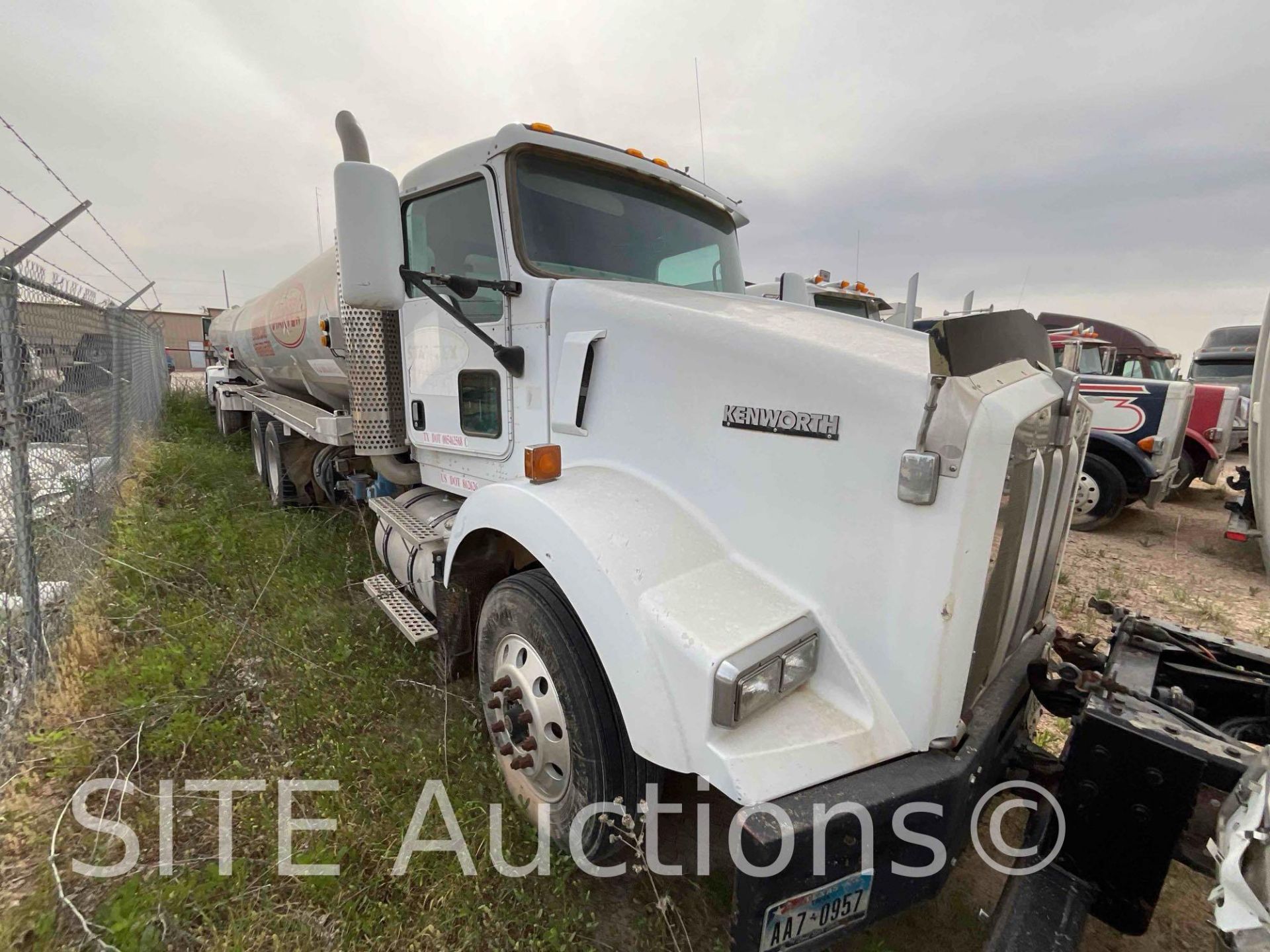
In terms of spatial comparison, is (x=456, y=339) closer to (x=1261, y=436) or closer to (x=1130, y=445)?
(x=1261, y=436)

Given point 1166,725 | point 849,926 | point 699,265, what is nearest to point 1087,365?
point 699,265

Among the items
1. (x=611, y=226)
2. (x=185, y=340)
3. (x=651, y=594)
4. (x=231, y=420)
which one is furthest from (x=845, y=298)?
(x=185, y=340)

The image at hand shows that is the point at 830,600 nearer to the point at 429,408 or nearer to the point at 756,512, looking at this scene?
the point at 756,512

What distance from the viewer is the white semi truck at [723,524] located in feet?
5.05

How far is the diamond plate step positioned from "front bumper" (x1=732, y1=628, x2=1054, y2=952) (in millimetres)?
2381

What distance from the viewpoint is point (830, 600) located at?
175 centimetres

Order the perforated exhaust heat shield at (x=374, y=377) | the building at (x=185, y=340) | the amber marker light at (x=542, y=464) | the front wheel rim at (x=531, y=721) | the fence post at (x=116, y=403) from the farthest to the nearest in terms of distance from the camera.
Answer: the building at (x=185, y=340) < the fence post at (x=116, y=403) < the perforated exhaust heat shield at (x=374, y=377) < the amber marker light at (x=542, y=464) < the front wheel rim at (x=531, y=721)

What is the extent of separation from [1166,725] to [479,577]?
245 centimetres

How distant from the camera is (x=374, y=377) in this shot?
3.68 meters

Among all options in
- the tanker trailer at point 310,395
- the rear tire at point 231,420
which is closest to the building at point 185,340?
the rear tire at point 231,420

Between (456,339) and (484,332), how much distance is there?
0.35m

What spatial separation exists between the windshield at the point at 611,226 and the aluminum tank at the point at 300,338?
222 centimetres

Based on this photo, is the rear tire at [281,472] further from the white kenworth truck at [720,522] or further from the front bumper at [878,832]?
the front bumper at [878,832]

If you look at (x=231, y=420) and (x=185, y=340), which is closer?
(x=231, y=420)
